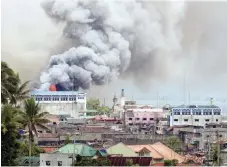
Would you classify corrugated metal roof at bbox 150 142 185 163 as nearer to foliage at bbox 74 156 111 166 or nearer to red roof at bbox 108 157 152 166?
red roof at bbox 108 157 152 166

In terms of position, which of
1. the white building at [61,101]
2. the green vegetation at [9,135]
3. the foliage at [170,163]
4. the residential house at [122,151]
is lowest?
the foliage at [170,163]

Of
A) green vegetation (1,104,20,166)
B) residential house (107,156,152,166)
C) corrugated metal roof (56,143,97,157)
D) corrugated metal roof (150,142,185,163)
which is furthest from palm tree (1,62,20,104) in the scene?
corrugated metal roof (150,142,185,163)

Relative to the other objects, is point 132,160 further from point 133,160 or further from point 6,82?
point 6,82

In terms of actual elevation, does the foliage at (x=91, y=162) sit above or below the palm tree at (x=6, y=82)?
below

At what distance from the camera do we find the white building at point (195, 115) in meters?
39.0

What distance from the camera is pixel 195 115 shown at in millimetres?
39938

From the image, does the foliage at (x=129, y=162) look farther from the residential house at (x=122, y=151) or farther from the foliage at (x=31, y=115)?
the foliage at (x=31, y=115)

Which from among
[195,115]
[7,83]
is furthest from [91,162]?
[195,115]

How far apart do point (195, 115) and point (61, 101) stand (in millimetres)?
15543

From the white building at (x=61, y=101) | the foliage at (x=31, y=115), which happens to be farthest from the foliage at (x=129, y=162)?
the white building at (x=61, y=101)

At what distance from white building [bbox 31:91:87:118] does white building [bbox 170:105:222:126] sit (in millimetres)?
13924

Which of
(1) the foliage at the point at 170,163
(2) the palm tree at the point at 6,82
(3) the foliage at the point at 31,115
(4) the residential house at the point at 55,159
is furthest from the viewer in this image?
(1) the foliage at the point at 170,163

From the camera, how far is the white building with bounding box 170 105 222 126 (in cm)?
3897

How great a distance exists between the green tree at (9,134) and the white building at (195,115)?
27984mm
